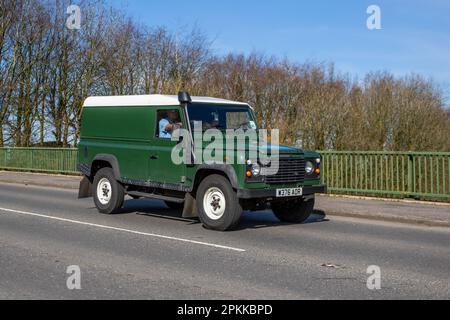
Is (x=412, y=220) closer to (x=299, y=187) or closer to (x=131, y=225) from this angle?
(x=299, y=187)

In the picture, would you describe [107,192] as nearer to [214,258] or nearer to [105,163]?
[105,163]

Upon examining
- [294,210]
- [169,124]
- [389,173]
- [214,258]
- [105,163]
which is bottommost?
[214,258]

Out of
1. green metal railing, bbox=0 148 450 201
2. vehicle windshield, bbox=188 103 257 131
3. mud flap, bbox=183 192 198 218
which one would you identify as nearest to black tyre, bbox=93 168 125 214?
mud flap, bbox=183 192 198 218

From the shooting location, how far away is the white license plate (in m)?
10.1

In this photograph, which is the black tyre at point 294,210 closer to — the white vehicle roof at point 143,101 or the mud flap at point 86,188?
the white vehicle roof at point 143,101

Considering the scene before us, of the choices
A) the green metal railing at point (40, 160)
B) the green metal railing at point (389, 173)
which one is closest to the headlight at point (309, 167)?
the green metal railing at point (389, 173)

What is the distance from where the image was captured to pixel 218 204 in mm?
10242

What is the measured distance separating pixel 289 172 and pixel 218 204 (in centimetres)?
139

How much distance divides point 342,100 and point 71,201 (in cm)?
1084

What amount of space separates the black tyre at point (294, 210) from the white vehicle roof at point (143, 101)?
2.25m

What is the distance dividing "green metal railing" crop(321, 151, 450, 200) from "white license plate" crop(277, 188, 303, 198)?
18.0 ft

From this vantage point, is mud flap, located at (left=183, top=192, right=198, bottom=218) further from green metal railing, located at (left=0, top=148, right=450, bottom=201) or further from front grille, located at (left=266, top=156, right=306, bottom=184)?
green metal railing, located at (left=0, top=148, right=450, bottom=201)

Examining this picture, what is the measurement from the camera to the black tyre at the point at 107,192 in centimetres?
1227

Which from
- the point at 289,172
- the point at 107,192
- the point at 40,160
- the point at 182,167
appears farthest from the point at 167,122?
the point at 40,160
